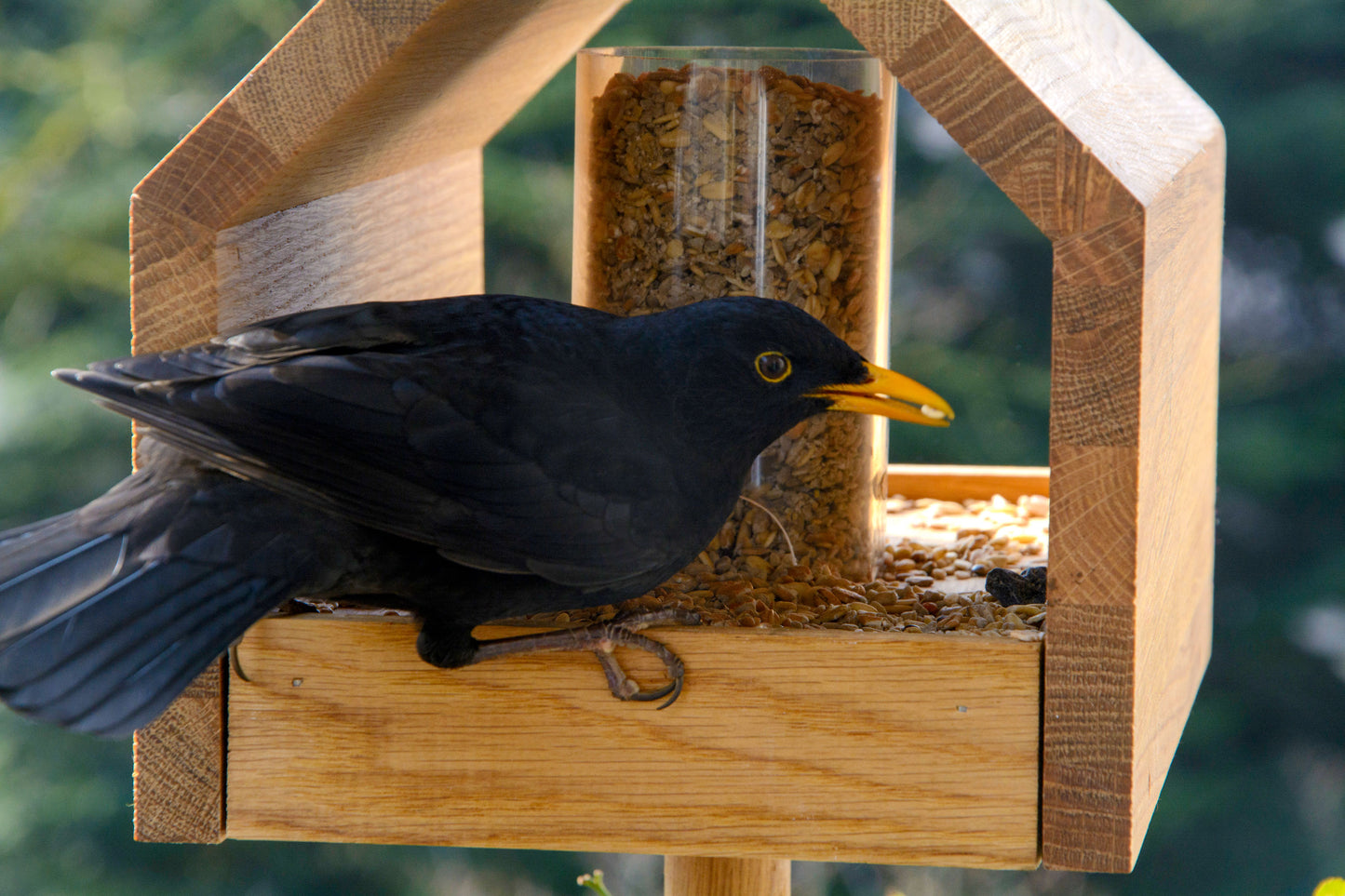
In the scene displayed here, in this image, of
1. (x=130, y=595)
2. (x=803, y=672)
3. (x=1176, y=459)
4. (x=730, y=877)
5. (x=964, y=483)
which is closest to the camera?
(x=130, y=595)

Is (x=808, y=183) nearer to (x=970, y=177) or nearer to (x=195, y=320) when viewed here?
(x=195, y=320)

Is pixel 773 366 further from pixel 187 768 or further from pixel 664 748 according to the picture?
pixel 187 768

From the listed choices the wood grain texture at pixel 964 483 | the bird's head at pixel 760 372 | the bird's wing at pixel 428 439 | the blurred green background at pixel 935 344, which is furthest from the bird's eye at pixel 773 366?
the blurred green background at pixel 935 344

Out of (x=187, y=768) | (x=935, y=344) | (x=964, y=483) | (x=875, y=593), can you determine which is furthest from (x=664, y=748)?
(x=935, y=344)

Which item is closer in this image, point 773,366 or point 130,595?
point 130,595

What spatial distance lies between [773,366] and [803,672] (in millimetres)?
349

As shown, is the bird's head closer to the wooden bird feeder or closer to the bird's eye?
the bird's eye

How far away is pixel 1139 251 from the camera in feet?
4.40

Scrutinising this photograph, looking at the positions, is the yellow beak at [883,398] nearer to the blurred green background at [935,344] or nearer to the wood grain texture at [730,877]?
the wood grain texture at [730,877]

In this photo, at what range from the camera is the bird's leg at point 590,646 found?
4.91 ft

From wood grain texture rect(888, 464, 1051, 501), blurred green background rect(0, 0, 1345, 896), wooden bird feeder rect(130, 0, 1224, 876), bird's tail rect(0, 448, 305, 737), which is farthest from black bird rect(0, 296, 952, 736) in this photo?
blurred green background rect(0, 0, 1345, 896)

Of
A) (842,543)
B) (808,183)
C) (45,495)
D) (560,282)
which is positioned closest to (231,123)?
(808,183)

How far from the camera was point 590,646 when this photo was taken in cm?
152

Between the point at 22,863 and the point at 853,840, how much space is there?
165 inches
